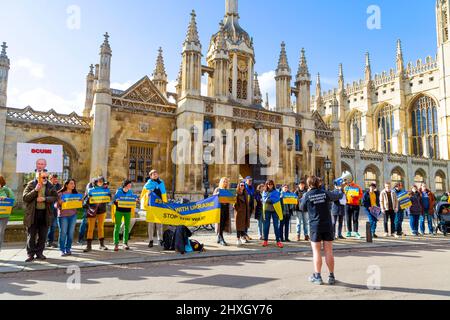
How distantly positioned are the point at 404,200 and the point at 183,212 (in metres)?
9.27

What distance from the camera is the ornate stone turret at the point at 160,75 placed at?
90.0 feet

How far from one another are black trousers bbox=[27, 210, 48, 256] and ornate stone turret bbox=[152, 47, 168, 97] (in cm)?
2093

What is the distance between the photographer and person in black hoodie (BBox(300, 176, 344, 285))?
5.50m

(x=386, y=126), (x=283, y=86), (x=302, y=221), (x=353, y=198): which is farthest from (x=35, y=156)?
(x=386, y=126)

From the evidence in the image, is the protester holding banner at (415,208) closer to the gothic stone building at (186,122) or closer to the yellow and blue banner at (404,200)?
the yellow and blue banner at (404,200)

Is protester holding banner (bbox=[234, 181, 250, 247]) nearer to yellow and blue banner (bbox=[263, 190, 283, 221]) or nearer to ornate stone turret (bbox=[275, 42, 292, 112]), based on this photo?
yellow and blue banner (bbox=[263, 190, 283, 221])

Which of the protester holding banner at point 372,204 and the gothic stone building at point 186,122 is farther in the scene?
the gothic stone building at point 186,122

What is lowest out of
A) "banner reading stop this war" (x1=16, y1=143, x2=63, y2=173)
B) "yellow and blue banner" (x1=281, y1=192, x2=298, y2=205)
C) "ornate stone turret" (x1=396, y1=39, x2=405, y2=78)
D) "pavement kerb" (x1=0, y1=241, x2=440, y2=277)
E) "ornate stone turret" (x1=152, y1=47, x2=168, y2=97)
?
"pavement kerb" (x1=0, y1=241, x2=440, y2=277)

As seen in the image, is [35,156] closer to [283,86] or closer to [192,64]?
[192,64]

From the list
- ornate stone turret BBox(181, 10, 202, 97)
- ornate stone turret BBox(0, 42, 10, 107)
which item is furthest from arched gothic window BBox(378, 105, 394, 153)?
ornate stone turret BBox(0, 42, 10, 107)

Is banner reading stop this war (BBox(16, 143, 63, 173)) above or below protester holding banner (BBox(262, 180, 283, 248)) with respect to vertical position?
above

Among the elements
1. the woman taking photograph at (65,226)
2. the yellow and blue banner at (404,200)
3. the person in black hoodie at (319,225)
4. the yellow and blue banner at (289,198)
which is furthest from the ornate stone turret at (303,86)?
the woman taking photograph at (65,226)

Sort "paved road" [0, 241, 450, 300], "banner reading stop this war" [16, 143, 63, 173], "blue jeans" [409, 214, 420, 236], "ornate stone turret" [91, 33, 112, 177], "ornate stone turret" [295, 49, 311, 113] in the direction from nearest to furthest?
1. "paved road" [0, 241, 450, 300]
2. "banner reading stop this war" [16, 143, 63, 173]
3. "blue jeans" [409, 214, 420, 236]
4. "ornate stone turret" [91, 33, 112, 177]
5. "ornate stone turret" [295, 49, 311, 113]

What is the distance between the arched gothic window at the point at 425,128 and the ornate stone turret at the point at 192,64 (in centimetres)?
4329
